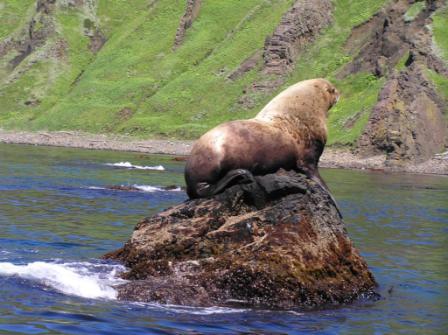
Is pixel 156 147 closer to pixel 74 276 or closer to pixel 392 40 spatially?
pixel 392 40

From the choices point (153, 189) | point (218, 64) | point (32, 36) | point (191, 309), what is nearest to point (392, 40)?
point (218, 64)

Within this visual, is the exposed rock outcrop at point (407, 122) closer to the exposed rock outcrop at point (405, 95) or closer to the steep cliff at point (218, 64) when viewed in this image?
the exposed rock outcrop at point (405, 95)

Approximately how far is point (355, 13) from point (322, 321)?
4245 inches

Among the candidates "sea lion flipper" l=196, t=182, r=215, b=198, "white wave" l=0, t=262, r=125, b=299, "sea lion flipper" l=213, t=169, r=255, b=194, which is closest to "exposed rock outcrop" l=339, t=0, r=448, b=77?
"sea lion flipper" l=196, t=182, r=215, b=198

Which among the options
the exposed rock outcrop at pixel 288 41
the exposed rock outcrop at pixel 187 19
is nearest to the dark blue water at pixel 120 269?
the exposed rock outcrop at pixel 288 41

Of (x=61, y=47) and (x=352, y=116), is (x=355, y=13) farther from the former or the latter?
(x=61, y=47)

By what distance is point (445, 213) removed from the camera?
1507 inches

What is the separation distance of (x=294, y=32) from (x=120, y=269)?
101533mm

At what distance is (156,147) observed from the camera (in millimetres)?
96875

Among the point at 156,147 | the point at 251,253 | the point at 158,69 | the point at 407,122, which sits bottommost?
the point at 156,147

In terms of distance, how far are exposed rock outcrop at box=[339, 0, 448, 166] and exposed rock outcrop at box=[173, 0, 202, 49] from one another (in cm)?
3907

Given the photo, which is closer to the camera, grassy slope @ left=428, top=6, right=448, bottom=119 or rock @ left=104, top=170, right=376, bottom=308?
rock @ left=104, top=170, right=376, bottom=308

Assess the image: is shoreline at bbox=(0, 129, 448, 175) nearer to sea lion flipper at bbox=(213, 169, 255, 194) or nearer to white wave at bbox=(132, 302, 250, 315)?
sea lion flipper at bbox=(213, 169, 255, 194)

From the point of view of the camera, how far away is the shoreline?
76875 mm
